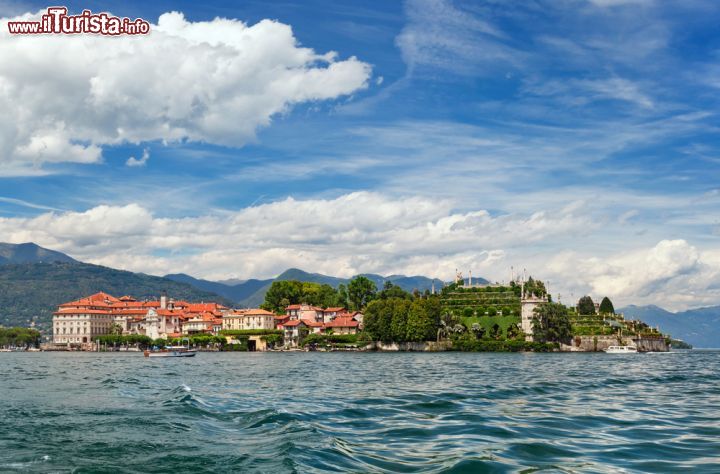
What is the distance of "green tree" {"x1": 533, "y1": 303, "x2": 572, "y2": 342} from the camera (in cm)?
A: 14212

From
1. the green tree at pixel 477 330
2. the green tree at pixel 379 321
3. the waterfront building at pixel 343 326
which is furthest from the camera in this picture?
the waterfront building at pixel 343 326

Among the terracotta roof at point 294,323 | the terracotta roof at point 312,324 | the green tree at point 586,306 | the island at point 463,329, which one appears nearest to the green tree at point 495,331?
the island at point 463,329

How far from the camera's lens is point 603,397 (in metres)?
30.9

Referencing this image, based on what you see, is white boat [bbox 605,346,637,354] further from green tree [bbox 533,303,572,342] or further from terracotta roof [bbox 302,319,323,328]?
terracotta roof [bbox 302,319,323,328]

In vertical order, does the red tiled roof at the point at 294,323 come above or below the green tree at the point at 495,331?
above

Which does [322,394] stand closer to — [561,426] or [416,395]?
[416,395]

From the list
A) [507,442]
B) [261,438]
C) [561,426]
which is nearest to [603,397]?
[561,426]

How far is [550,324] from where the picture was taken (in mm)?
143125

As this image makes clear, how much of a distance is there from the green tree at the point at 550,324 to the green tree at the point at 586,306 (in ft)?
159

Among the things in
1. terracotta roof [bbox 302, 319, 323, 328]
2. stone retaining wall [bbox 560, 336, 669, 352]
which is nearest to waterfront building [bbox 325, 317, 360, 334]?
terracotta roof [bbox 302, 319, 323, 328]

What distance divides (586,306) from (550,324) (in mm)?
54983

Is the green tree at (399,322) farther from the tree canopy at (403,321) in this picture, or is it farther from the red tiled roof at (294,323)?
the red tiled roof at (294,323)

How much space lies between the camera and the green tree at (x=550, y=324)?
14212 centimetres

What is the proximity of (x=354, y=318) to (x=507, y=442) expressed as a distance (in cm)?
17248
